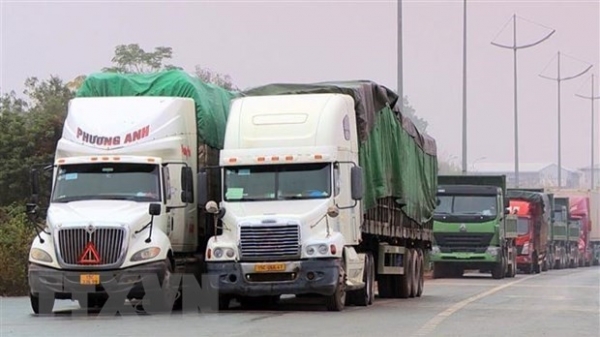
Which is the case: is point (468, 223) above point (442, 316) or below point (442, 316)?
above

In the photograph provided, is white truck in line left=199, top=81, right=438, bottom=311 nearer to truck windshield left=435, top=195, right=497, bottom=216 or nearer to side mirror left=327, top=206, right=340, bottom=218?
side mirror left=327, top=206, right=340, bottom=218

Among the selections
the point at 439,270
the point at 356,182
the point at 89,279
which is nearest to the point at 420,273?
the point at 356,182

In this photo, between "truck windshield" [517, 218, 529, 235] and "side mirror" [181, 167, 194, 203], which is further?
"truck windshield" [517, 218, 529, 235]

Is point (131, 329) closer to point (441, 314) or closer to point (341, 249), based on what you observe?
point (341, 249)

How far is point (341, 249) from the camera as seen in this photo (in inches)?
757

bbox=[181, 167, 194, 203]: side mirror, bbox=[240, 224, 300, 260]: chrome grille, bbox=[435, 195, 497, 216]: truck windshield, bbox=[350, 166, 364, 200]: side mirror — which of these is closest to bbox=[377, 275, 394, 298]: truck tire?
bbox=[350, 166, 364, 200]: side mirror

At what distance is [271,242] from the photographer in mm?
19047

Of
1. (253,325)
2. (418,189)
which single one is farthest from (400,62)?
(253,325)

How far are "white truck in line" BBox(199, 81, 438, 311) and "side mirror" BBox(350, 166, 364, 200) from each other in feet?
0.07

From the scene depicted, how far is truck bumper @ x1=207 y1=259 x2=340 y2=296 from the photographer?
18891mm

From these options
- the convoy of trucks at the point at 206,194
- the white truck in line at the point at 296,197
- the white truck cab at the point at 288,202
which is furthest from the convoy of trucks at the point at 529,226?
the white truck cab at the point at 288,202

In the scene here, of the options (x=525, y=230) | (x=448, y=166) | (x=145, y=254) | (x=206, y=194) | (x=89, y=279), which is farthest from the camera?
(x=448, y=166)

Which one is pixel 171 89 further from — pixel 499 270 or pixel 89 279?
pixel 499 270

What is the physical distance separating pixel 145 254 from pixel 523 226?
30660 millimetres
